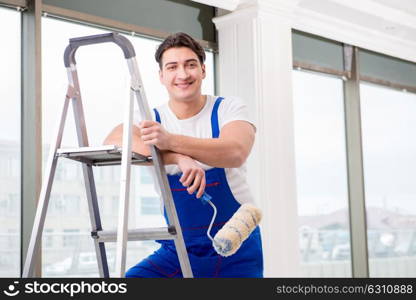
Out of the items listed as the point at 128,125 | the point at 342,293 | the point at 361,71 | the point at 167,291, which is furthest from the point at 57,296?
the point at 361,71

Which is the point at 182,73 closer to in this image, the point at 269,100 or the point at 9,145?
the point at 9,145

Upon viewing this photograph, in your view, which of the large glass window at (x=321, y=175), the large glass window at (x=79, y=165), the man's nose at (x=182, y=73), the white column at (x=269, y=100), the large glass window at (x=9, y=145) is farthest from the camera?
the large glass window at (x=321, y=175)

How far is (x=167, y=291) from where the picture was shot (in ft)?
5.56

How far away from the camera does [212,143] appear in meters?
1.96

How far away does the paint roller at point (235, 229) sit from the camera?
1911 millimetres

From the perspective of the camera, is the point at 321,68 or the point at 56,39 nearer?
the point at 56,39

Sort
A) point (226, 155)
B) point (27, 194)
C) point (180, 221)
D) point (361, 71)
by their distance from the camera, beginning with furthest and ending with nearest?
point (361, 71) → point (27, 194) → point (180, 221) → point (226, 155)

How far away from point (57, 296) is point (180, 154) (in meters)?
0.53

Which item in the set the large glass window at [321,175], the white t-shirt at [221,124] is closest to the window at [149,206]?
the large glass window at [321,175]

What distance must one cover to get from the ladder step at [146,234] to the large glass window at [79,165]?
68.0 inches

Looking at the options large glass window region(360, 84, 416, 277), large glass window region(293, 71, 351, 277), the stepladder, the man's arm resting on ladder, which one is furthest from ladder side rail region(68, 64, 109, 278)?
large glass window region(360, 84, 416, 277)

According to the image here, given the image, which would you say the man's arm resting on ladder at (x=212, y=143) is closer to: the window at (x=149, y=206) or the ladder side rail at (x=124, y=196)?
the ladder side rail at (x=124, y=196)

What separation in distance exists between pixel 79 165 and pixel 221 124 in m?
1.89

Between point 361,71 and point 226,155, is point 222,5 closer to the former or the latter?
point 361,71
